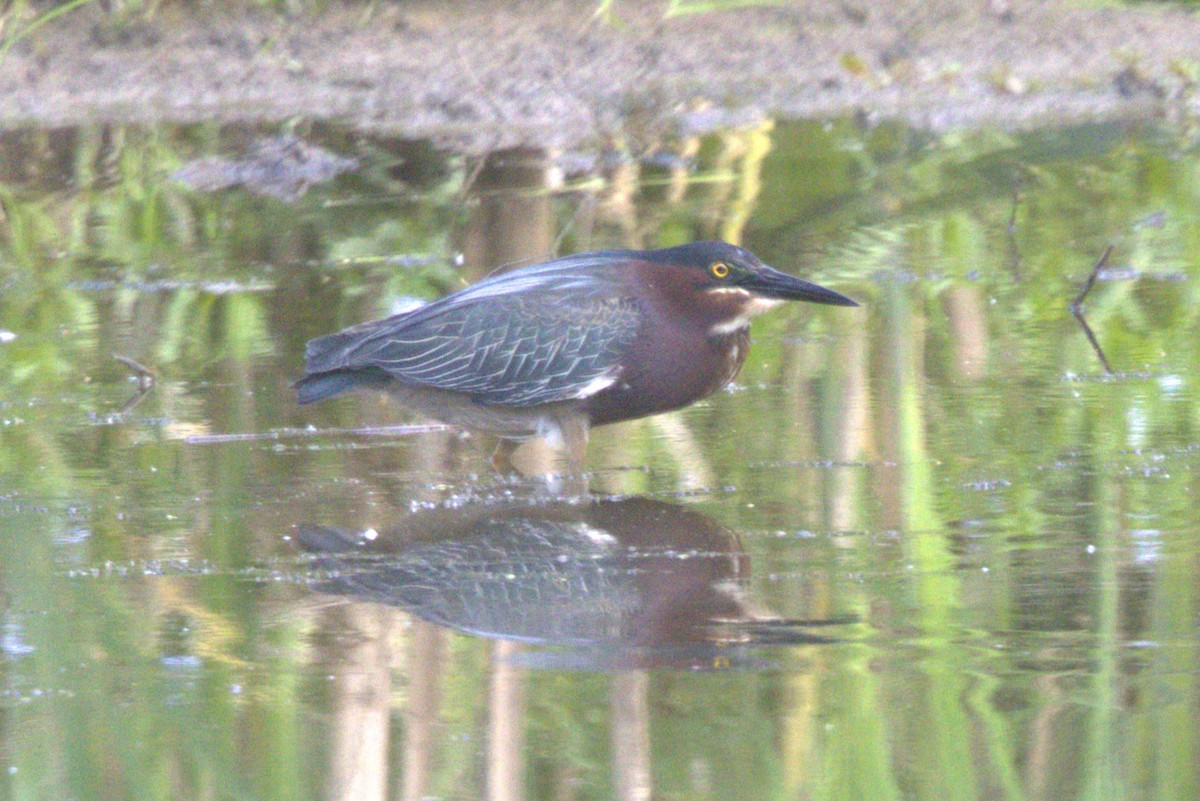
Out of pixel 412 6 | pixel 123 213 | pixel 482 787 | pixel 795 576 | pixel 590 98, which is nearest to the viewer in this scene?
pixel 482 787

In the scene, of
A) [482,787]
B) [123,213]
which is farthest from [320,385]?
[123,213]

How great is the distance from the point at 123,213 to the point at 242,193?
587 millimetres

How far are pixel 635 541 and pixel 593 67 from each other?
255 inches

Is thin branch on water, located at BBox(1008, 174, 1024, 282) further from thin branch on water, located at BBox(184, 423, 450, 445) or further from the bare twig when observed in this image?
the bare twig

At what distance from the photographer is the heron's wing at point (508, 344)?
4793 mm

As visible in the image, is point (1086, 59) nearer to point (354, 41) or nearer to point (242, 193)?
point (354, 41)

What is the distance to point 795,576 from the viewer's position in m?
3.82

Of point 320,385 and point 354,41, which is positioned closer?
point 320,385

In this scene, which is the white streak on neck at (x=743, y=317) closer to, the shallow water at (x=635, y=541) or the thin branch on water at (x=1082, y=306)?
the shallow water at (x=635, y=541)

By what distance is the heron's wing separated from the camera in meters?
4.79

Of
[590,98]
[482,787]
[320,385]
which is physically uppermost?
[590,98]

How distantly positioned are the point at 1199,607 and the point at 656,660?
0.98 m

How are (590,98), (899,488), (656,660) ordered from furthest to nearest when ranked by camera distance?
(590,98) → (899,488) → (656,660)

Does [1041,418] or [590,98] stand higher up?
[590,98]
